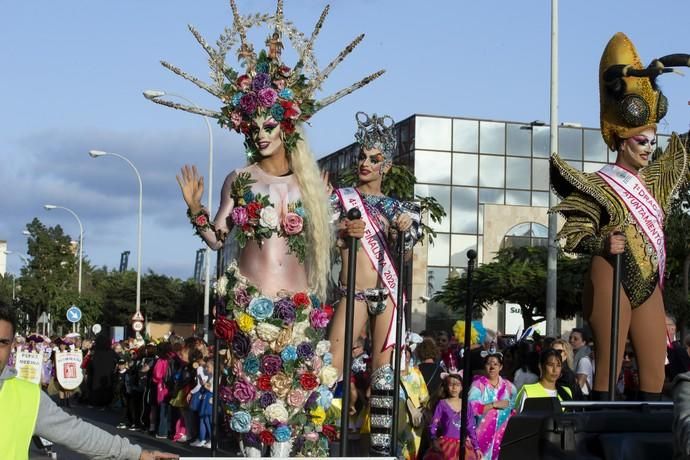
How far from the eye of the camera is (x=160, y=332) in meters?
67.0

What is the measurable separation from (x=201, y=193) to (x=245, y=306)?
805 millimetres

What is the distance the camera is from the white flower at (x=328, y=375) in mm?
7531

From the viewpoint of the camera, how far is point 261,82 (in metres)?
7.80

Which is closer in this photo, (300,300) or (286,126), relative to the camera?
(300,300)

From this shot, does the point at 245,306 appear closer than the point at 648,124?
Yes

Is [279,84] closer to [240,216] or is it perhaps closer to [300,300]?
[240,216]

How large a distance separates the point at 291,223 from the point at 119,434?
8633 mm

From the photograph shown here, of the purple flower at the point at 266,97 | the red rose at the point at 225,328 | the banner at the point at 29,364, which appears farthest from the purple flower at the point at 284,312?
the banner at the point at 29,364

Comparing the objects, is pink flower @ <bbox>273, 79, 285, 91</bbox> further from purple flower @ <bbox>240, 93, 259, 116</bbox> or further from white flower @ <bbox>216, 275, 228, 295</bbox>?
white flower @ <bbox>216, 275, 228, 295</bbox>

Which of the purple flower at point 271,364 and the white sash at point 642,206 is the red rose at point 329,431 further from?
the white sash at point 642,206

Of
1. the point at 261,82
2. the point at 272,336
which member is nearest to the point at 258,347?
the point at 272,336

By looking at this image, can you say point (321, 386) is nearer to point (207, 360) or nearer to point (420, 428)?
point (420, 428)

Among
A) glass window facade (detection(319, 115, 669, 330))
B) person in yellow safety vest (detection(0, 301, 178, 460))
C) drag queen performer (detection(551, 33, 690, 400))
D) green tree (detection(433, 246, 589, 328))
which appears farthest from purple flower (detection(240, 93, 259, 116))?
glass window facade (detection(319, 115, 669, 330))

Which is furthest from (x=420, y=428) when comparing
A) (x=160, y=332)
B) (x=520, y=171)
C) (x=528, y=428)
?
(x=160, y=332)
